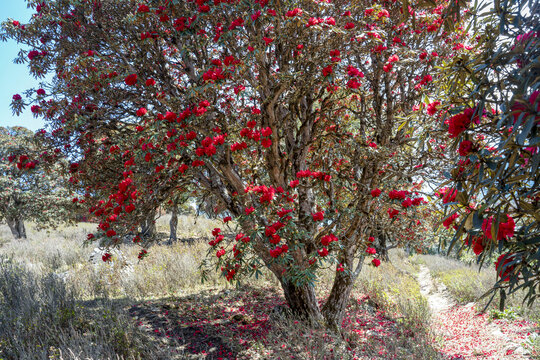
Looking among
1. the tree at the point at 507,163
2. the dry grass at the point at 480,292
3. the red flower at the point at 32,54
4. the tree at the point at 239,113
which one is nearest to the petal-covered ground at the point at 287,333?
the dry grass at the point at 480,292

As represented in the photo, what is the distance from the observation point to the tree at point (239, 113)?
2.88 metres

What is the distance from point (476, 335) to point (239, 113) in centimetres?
558

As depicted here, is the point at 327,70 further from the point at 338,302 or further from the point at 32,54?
the point at 32,54

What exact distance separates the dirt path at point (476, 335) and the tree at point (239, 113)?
1.81 metres

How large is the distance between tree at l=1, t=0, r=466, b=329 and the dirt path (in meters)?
1.81

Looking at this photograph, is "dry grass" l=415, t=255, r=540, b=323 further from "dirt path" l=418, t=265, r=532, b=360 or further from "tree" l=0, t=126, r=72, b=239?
"tree" l=0, t=126, r=72, b=239

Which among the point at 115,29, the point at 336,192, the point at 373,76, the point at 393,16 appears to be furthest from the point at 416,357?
the point at 115,29

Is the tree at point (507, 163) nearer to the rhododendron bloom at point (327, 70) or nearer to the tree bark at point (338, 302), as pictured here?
the rhododendron bloom at point (327, 70)

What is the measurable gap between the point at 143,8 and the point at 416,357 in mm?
5261

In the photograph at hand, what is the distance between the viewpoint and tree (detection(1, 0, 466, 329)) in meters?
2.88

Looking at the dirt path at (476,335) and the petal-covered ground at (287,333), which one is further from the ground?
the petal-covered ground at (287,333)

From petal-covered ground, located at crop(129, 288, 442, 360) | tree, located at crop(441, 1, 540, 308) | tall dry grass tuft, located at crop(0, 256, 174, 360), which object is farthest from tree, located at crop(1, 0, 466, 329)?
tree, located at crop(441, 1, 540, 308)

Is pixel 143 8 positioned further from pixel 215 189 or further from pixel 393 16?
pixel 393 16

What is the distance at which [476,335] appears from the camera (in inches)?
190
